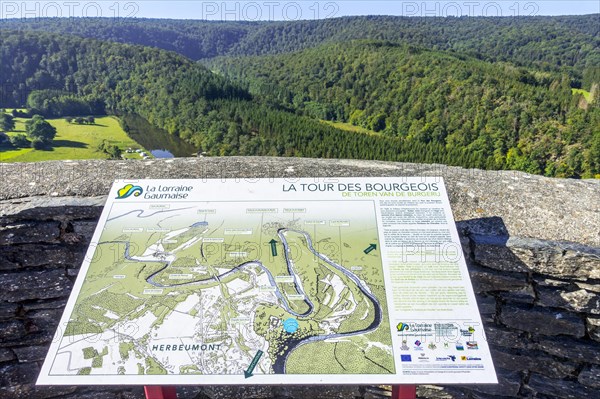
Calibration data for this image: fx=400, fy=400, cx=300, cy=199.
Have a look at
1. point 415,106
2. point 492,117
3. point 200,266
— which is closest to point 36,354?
point 200,266

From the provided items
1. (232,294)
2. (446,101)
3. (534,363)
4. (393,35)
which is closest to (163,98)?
(446,101)

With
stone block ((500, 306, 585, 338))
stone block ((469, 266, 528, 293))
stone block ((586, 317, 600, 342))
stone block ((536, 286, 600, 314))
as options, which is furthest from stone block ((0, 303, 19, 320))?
stone block ((586, 317, 600, 342))

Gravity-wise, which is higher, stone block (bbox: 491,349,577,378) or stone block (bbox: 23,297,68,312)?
stone block (bbox: 23,297,68,312)

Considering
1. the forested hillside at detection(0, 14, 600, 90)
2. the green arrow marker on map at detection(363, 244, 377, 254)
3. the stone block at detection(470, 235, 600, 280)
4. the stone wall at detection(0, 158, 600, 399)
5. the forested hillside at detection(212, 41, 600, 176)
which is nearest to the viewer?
the green arrow marker on map at detection(363, 244, 377, 254)

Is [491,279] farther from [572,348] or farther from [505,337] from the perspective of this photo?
[572,348]

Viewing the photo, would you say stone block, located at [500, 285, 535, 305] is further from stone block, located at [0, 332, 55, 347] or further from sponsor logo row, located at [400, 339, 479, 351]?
stone block, located at [0, 332, 55, 347]

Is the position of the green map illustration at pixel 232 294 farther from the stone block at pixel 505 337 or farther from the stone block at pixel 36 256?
the stone block at pixel 505 337

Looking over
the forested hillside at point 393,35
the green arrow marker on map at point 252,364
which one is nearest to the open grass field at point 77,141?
the forested hillside at point 393,35
